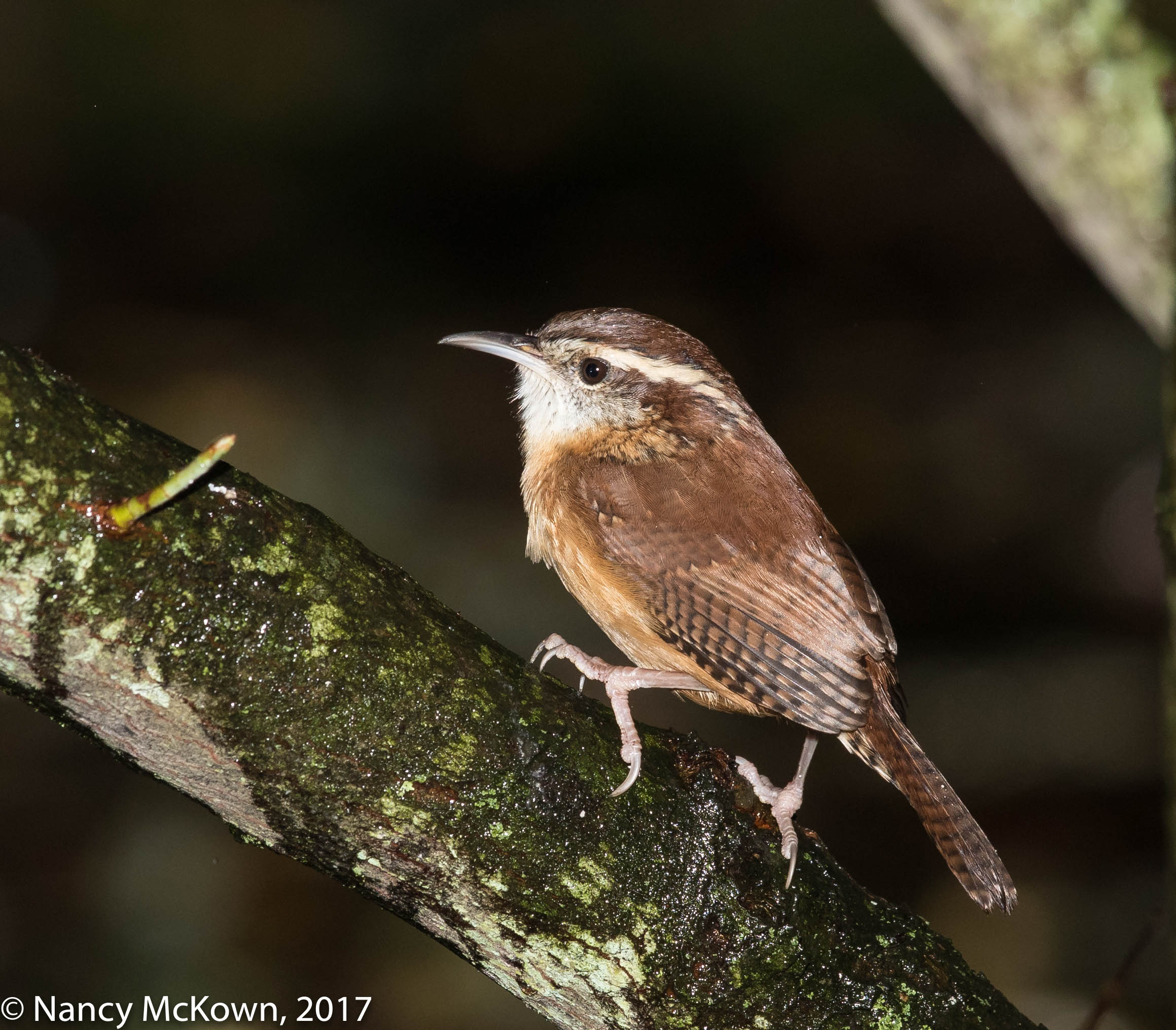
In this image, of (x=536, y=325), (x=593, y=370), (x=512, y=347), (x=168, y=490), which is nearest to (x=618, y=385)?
(x=593, y=370)

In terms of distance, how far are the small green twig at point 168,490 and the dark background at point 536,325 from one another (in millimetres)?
4010

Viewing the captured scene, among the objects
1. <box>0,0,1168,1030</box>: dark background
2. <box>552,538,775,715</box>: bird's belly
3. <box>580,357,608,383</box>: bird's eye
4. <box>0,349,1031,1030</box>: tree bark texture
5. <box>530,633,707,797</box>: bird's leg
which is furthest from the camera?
<box>0,0,1168,1030</box>: dark background

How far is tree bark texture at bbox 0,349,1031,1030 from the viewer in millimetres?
1641

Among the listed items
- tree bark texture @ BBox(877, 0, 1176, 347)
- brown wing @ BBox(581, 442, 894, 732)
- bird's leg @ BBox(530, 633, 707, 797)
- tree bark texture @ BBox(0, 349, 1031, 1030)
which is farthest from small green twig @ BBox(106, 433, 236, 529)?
tree bark texture @ BBox(877, 0, 1176, 347)

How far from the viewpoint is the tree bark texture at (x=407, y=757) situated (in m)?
1.64

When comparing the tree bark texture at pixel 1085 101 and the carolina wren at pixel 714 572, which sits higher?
the tree bark texture at pixel 1085 101

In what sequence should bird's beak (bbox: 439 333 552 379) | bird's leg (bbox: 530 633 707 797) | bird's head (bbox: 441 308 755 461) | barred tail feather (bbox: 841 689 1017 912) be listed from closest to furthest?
1. bird's leg (bbox: 530 633 707 797)
2. barred tail feather (bbox: 841 689 1017 912)
3. bird's head (bbox: 441 308 755 461)
4. bird's beak (bbox: 439 333 552 379)

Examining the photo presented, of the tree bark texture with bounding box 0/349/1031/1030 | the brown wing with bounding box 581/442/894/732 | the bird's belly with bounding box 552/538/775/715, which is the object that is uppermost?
the brown wing with bounding box 581/442/894/732

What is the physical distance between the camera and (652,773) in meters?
2.10

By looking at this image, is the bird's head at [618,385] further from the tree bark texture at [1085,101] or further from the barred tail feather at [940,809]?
the tree bark texture at [1085,101]

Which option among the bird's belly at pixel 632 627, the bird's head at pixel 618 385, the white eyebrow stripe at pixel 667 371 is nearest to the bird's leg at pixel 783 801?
the bird's belly at pixel 632 627

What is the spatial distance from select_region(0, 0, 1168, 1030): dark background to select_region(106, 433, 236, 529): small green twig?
401 cm

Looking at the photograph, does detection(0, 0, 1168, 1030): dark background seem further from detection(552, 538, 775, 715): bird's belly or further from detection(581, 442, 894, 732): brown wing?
detection(581, 442, 894, 732): brown wing

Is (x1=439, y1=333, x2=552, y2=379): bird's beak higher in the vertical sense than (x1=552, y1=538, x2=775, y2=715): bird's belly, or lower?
higher
